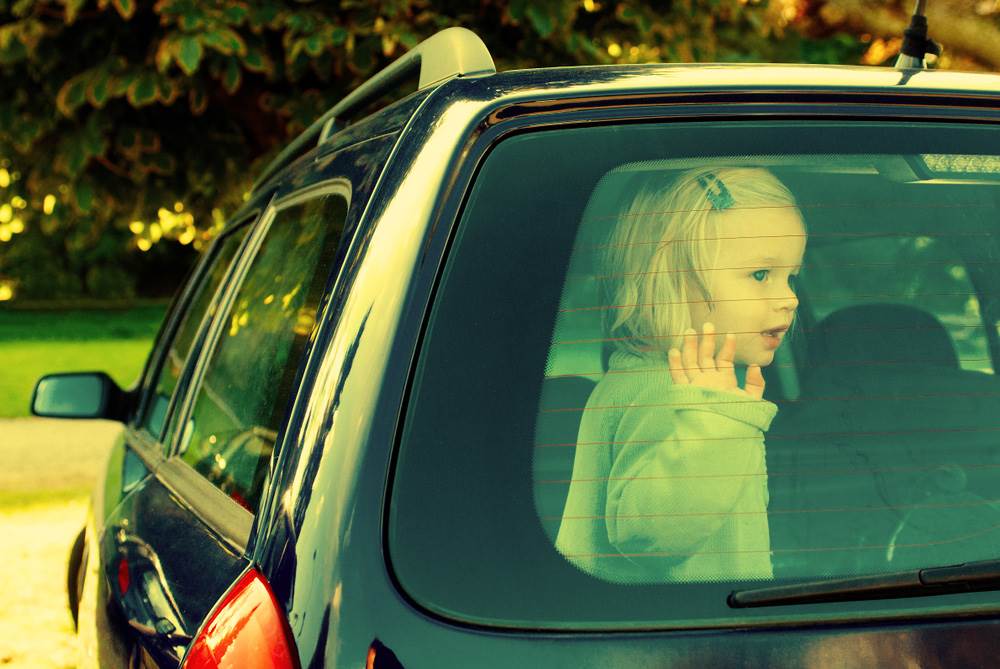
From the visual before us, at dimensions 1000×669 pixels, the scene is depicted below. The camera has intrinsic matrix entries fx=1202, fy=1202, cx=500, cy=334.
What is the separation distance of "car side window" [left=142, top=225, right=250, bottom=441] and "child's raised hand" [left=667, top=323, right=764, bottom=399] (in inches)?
61.4

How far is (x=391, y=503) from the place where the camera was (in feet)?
4.66

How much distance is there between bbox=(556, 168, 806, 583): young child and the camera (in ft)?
4.90

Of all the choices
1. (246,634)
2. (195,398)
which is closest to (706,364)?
(246,634)

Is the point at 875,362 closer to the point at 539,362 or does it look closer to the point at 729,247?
the point at 729,247

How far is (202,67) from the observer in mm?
6238

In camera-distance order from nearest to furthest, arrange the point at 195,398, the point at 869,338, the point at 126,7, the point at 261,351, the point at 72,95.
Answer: the point at 869,338 → the point at 261,351 → the point at 195,398 → the point at 126,7 → the point at 72,95

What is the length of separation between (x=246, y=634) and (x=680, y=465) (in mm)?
573

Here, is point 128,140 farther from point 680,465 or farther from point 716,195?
point 680,465

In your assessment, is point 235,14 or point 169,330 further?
point 235,14

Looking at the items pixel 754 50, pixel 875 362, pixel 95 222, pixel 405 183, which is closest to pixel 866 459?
pixel 875 362

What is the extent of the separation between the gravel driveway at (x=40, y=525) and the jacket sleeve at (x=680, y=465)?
14.8 ft

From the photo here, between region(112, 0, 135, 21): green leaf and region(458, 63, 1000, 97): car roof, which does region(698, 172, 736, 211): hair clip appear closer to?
region(458, 63, 1000, 97): car roof

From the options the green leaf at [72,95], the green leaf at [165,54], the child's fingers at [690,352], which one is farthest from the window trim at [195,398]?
the green leaf at [72,95]

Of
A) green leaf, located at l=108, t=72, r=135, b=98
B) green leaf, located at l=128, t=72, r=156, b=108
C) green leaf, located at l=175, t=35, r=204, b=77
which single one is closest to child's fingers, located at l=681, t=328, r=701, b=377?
green leaf, located at l=175, t=35, r=204, b=77
